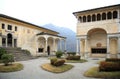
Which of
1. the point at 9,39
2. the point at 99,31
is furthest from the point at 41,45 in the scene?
the point at 99,31

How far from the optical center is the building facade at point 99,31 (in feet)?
110

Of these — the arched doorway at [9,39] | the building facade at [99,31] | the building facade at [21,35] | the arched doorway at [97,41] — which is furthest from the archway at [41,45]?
the arched doorway at [97,41]

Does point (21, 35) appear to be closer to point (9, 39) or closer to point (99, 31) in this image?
point (9, 39)

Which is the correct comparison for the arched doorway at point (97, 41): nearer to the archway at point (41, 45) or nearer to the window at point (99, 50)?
the window at point (99, 50)

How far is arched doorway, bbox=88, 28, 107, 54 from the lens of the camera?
36959 millimetres

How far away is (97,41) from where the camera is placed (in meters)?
37.8

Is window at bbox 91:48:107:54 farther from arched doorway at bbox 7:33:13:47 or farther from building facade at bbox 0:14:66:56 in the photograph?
Answer: arched doorway at bbox 7:33:13:47

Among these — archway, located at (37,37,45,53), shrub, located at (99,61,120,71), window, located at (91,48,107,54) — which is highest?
archway, located at (37,37,45,53)

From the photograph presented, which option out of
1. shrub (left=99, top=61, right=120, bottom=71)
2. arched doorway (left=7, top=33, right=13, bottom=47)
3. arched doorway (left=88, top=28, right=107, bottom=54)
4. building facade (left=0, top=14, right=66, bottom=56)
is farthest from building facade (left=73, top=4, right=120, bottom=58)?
shrub (left=99, top=61, right=120, bottom=71)

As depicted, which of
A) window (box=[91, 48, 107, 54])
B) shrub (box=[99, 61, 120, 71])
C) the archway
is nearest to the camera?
shrub (box=[99, 61, 120, 71])

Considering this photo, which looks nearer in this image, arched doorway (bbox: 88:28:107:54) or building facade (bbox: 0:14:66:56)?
building facade (bbox: 0:14:66:56)

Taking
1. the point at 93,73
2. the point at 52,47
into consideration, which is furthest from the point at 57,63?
the point at 52,47

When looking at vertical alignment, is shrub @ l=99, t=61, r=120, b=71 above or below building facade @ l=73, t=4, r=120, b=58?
below

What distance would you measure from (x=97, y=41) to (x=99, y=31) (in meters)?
2.37
